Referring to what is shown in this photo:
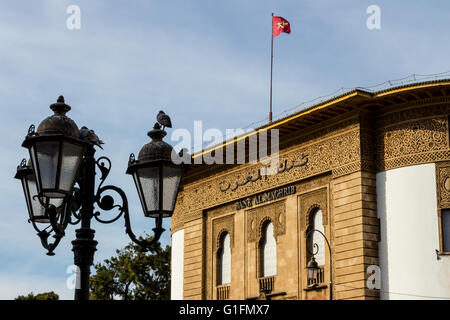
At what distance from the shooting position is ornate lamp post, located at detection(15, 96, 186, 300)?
562cm

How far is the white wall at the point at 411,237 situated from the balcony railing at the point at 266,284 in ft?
14.8

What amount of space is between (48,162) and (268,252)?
20652 millimetres

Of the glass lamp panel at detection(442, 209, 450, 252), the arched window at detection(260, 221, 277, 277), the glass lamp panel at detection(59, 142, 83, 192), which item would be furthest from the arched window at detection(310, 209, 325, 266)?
the glass lamp panel at detection(59, 142, 83, 192)

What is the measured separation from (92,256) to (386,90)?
1714cm

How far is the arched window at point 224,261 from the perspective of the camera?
27.8m

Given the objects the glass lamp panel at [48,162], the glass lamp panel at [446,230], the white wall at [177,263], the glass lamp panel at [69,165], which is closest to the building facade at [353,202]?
the glass lamp panel at [446,230]

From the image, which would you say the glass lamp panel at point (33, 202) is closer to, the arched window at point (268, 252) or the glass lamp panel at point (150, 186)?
the glass lamp panel at point (150, 186)

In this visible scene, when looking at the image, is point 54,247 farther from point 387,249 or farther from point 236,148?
point 236,148

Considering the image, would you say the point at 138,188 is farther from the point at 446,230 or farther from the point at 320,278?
the point at 320,278

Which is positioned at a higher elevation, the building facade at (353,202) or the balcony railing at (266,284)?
the building facade at (353,202)

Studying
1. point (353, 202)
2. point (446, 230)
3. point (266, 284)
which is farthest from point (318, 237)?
point (446, 230)

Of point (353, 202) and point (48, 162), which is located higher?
point (353, 202)

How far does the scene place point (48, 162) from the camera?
561 cm
